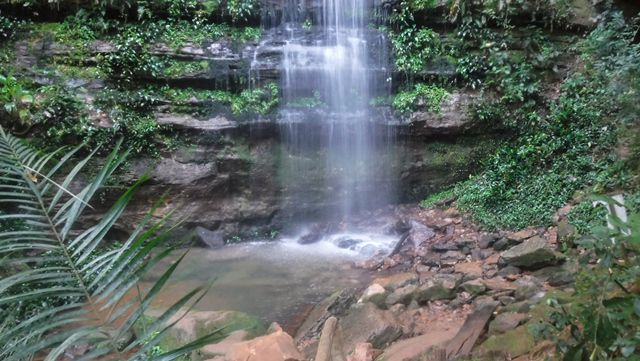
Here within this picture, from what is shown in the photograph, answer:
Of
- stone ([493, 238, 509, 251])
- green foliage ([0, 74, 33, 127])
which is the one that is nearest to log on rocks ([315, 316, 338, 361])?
stone ([493, 238, 509, 251])

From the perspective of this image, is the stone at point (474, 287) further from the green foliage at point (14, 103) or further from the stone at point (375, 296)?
the green foliage at point (14, 103)

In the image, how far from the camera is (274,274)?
6922 mm

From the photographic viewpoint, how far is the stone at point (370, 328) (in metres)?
4.23

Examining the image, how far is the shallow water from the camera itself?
595 centimetres

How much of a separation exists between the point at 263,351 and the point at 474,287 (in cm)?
245

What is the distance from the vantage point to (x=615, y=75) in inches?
239

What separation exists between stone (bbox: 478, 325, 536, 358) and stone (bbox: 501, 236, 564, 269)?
2.21 metres

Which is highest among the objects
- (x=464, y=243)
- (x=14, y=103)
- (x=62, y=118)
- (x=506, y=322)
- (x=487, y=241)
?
(x=14, y=103)

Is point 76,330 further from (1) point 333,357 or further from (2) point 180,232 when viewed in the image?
(2) point 180,232

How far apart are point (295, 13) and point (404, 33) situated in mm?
2272

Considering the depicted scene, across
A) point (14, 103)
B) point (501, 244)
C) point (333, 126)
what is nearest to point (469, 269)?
point (501, 244)

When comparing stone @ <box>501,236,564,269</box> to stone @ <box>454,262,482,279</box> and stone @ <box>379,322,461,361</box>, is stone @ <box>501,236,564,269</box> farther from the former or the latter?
stone @ <box>379,322,461,361</box>

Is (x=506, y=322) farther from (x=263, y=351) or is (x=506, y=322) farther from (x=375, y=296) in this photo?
(x=263, y=351)

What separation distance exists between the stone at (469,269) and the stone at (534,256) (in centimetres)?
39
